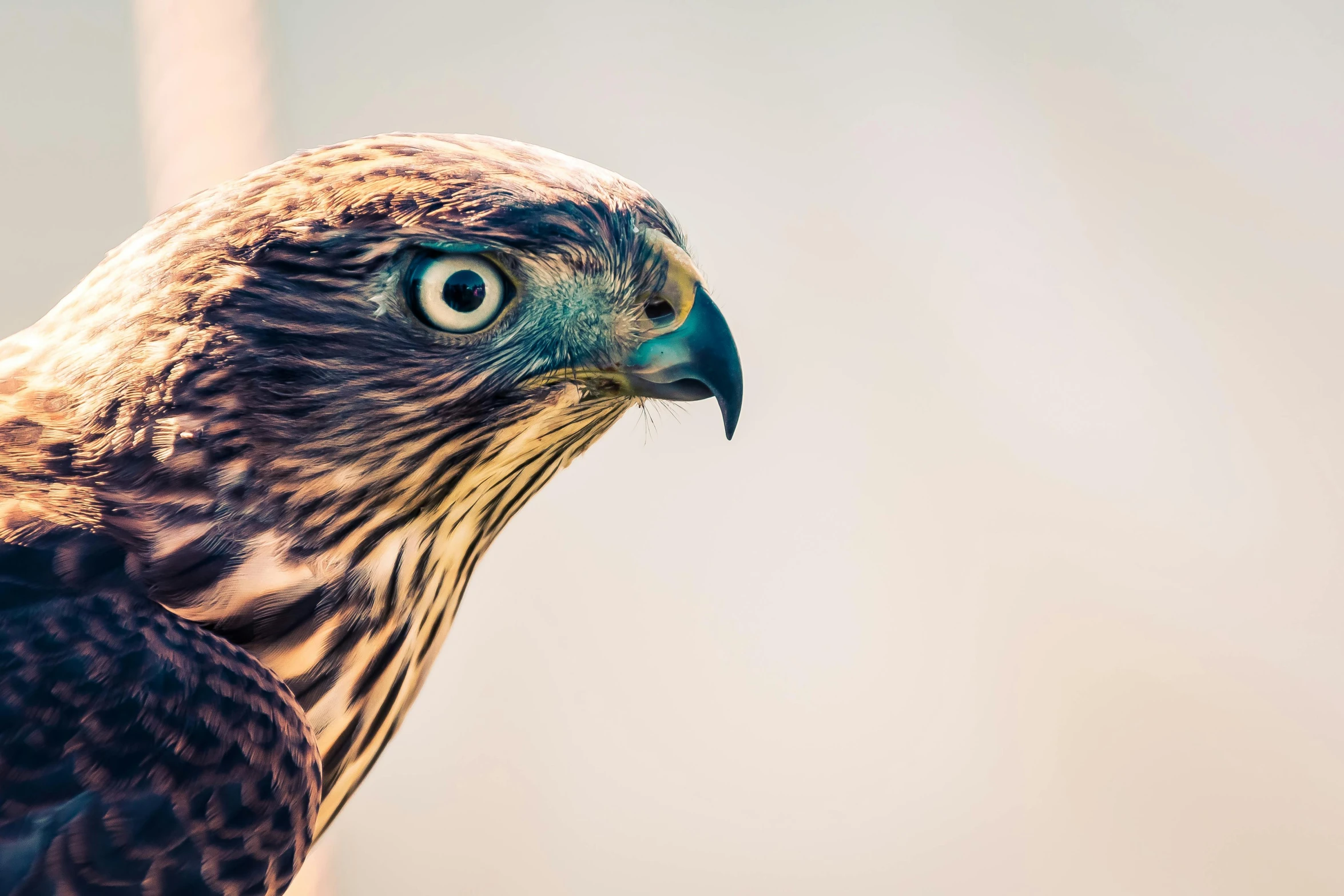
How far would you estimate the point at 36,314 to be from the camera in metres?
1.69

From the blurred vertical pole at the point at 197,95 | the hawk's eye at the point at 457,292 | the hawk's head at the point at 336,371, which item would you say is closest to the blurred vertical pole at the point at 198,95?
the blurred vertical pole at the point at 197,95

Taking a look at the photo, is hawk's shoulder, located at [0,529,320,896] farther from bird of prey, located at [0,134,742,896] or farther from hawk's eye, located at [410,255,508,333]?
hawk's eye, located at [410,255,508,333]

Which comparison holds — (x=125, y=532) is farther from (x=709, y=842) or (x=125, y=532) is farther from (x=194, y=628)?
(x=709, y=842)

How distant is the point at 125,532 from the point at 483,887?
1652 mm

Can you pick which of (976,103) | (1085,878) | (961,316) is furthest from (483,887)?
(976,103)

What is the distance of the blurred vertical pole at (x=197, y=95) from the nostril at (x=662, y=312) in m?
1.19

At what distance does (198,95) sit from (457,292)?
129cm

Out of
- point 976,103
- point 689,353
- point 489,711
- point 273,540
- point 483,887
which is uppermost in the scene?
point 976,103

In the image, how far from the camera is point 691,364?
2.45ft

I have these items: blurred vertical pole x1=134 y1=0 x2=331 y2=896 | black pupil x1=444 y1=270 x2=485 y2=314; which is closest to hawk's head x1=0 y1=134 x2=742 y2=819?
black pupil x1=444 y1=270 x2=485 y2=314

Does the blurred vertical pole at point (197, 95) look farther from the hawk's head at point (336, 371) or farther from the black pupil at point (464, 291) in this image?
the black pupil at point (464, 291)

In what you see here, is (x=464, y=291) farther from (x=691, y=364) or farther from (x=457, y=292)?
(x=691, y=364)

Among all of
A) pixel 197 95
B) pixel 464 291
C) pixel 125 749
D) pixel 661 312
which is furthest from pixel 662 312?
pixel 197 95

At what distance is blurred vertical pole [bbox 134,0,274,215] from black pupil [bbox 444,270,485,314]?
1171 millimetres
